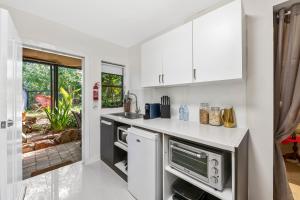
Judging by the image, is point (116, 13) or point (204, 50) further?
point (116, 13)

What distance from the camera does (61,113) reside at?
4.36m

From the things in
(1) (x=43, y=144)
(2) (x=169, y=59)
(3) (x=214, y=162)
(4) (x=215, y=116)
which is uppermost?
(2) (x=169, y=59)

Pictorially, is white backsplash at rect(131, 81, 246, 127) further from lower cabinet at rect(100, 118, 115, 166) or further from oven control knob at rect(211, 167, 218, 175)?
lower cabinet at rect(100, 118, 115, 166)

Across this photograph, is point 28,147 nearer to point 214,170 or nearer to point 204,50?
point 214,170

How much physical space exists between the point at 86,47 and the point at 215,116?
2414 mm

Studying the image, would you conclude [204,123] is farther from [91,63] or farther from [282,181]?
[91,63]

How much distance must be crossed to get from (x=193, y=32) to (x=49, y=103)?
185 inches

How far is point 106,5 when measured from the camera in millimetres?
1796

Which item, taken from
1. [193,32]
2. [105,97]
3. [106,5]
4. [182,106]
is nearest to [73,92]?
[105,97]

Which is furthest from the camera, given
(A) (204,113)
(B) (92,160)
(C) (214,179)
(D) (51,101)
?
(D) (51,101)

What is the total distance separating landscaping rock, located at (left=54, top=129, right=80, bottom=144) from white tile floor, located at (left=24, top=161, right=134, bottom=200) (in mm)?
1650

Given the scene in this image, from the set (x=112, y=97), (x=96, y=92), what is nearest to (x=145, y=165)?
(x=96, y=92)

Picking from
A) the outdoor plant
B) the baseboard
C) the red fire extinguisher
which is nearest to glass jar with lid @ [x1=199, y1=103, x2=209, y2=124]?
Result: the red fire extinguisher

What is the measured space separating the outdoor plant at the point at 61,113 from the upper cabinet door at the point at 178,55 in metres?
3.76
